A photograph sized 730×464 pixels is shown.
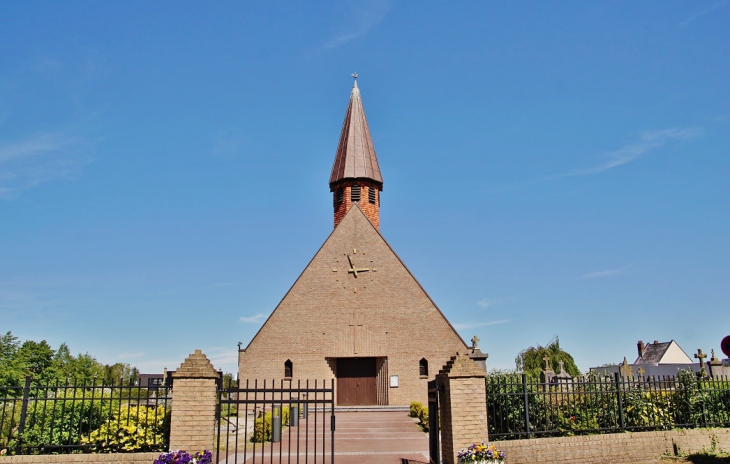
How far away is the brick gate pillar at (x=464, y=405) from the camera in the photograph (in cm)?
1120

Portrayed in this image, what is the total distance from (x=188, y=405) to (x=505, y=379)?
6594 millimetres

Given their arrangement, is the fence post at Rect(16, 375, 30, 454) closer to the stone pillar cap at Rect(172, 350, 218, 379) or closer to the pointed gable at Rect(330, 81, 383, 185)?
the stone pillar cap at Rect(172, 350, 218, 379)

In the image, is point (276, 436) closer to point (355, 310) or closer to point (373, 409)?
point (373, 409)

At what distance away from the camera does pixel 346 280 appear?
94.3 ft

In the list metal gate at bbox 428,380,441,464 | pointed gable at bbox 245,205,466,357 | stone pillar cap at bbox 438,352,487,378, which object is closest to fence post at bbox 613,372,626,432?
stone pillar cap at bbox 438,352,487,378

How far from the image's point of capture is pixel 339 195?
3462 centimetres

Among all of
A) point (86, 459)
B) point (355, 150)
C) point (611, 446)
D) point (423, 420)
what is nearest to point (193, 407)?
point (86, 459)

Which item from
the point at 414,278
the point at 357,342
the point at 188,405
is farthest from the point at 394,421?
the point at 188,405

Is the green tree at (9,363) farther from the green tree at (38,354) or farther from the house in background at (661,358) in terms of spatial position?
the house in background at (661,358)

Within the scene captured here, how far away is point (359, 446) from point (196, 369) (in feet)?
18.6

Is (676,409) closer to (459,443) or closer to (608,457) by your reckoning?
(608,457)

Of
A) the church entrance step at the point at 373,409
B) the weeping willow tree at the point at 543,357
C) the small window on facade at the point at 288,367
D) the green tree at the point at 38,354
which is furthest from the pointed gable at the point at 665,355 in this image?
the green tree at the point at 38,354

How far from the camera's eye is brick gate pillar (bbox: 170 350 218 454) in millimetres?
11070

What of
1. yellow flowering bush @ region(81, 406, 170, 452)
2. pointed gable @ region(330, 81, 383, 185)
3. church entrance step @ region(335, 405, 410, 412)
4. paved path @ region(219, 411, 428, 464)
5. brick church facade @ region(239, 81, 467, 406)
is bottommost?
paved path @ region(219, 411, 428, 464)
